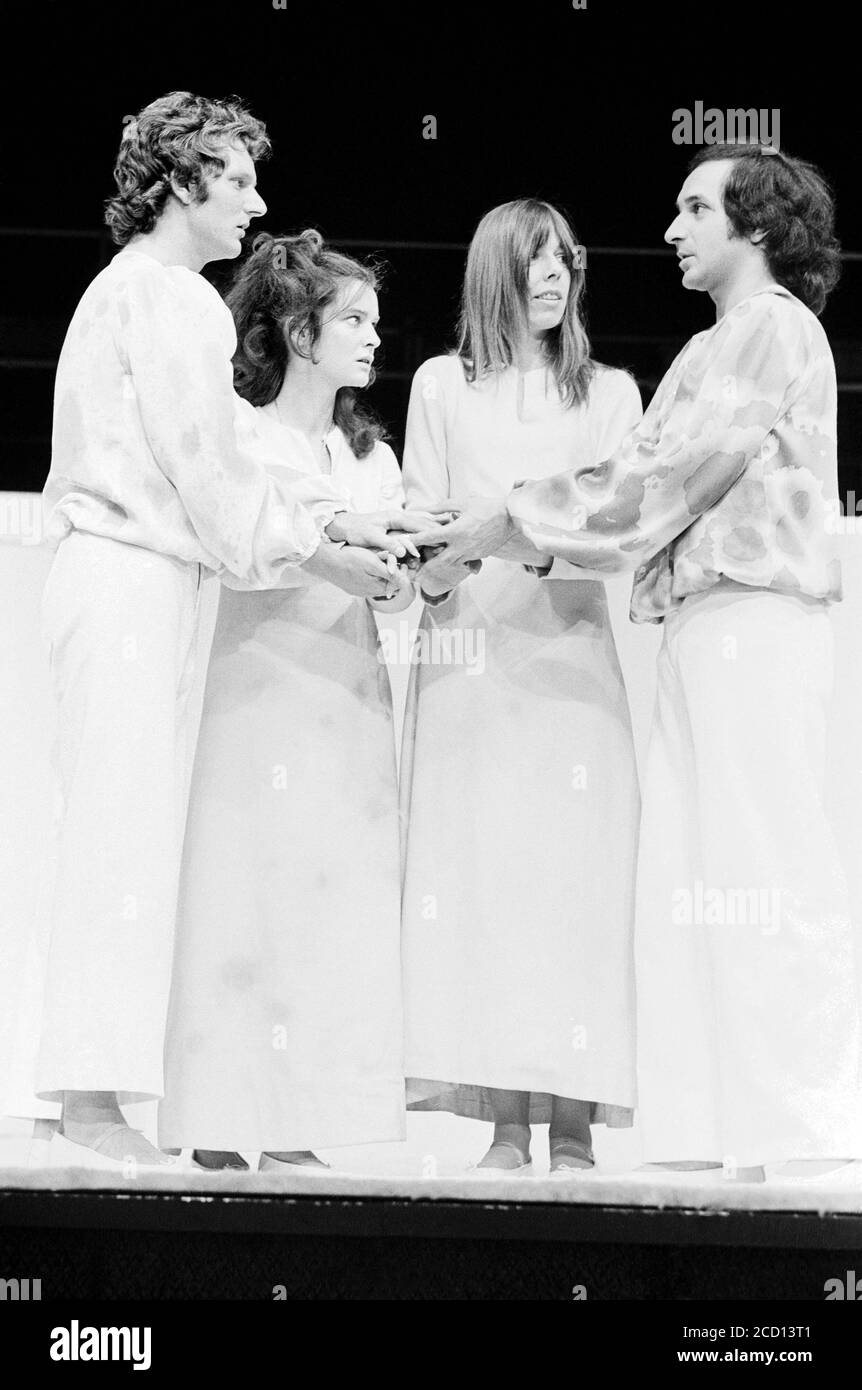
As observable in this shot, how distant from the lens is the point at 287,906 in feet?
10.2

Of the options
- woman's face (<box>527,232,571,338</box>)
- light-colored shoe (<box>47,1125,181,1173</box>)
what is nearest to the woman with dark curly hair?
light-colored shoe (<box>47,1125,181,1173</box>)

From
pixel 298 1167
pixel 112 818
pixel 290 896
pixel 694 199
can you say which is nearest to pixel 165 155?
pixel 694 199

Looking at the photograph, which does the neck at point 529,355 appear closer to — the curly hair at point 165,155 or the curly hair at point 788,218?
the curly hair at point 788,218

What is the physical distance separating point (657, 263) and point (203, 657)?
3.62 ft

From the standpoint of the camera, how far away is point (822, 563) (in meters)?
3.09

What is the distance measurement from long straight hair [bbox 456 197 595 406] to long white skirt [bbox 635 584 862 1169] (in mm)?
470

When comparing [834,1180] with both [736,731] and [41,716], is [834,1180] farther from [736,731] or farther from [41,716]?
[41,716]

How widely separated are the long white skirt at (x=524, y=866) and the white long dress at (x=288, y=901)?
0.23ft

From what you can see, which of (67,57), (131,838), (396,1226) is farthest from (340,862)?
(67,57)

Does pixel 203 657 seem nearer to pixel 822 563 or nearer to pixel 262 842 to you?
A: pixel 262 842

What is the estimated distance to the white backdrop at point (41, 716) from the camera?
3508 millimetres

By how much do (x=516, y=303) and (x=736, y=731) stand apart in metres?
0.82

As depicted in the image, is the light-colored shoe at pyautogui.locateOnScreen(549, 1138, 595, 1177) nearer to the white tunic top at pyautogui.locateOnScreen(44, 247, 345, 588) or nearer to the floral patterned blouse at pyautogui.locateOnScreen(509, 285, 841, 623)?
the floral patterned blouse at pyautogui.locateOnScreen(509, 285, 841, 623)

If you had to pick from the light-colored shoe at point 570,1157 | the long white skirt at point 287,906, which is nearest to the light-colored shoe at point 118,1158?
the long white skirt at point 287,906
